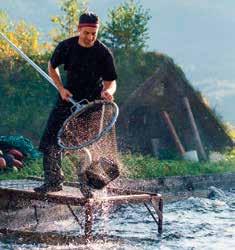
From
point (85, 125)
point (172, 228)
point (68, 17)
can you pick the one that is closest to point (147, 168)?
point (172, 228)

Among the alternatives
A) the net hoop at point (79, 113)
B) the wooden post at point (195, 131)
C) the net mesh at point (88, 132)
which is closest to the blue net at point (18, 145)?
the net mesh at point (88, 132)

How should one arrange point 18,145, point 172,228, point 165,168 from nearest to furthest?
1. point 172,228
2. point 18,145
3. point 165,168

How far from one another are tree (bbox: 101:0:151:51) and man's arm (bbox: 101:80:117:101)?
12398 mm

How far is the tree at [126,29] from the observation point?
66.2 ft

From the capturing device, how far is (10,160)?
1281cm

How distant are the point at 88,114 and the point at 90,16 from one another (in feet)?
3.88

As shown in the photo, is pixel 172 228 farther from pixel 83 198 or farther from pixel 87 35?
pixel 87 35

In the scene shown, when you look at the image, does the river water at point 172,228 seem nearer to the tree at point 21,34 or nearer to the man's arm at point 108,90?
the man's arm at point 108,90

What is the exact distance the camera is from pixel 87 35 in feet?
24.1

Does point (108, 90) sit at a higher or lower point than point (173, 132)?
higher

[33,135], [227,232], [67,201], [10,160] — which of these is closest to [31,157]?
[10,160]

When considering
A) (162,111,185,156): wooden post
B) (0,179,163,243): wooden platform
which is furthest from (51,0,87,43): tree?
(0,179,163,243): wooden platform

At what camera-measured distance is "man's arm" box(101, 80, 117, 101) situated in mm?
7338

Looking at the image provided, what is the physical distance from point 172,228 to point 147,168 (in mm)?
5627
